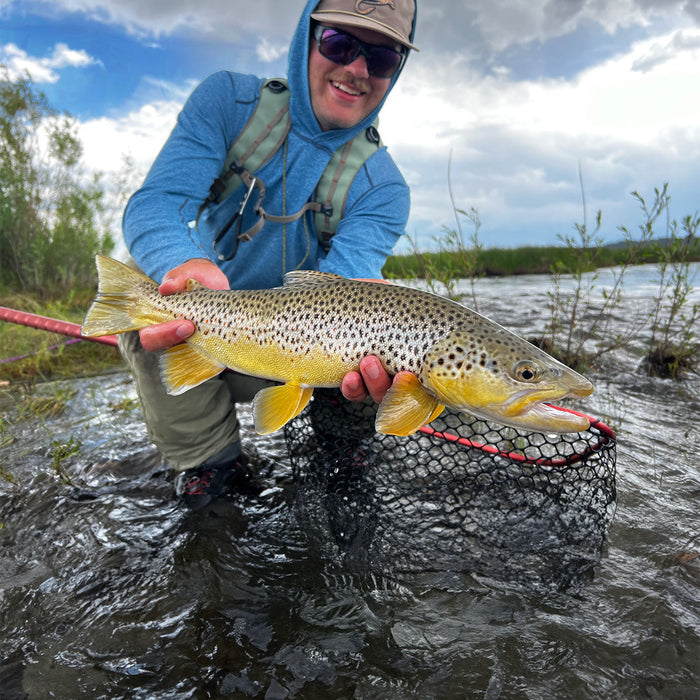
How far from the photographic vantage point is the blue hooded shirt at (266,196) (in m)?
3.38

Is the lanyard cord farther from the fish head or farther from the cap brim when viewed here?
the fish head

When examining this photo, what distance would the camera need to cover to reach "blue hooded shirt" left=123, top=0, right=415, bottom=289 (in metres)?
3.38

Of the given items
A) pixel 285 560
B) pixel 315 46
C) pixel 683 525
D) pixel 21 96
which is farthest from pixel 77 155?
pixel 683 525

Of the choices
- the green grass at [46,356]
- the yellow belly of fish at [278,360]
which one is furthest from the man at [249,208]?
the green grass at [46,356]

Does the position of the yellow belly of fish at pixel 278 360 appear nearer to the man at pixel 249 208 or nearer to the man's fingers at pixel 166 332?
the man's fingers at pixel 166 332

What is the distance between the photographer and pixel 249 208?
398cm

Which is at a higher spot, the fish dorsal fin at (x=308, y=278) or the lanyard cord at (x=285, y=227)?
the lanyard cord at (x=285, y=227)

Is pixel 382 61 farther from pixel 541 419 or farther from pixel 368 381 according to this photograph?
pixel 541 419

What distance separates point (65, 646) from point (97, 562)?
0.61 meters

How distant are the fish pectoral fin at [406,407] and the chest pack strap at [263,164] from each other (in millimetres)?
1947

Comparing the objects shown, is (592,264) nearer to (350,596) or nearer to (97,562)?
(350,596)

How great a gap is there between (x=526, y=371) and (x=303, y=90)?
109 inches

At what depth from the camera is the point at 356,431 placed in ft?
11.0

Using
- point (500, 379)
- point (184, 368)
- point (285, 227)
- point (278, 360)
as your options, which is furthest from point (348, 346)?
point (285, 227)
